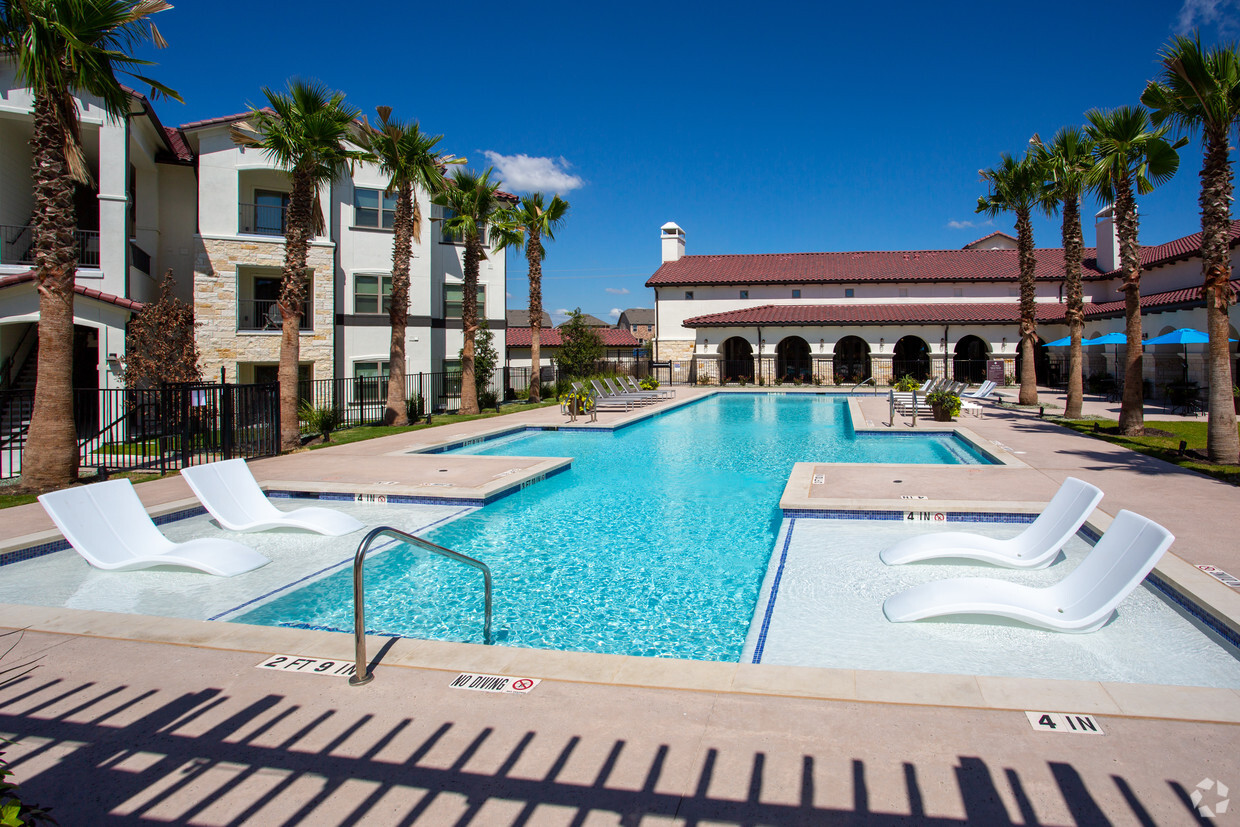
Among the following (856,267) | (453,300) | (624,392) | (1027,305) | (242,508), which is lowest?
(242,508)

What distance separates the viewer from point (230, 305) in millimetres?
22188

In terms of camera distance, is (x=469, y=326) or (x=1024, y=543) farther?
(x=469, y=326)

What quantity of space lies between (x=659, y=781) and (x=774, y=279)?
43.2m

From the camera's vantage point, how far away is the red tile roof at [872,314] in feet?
126

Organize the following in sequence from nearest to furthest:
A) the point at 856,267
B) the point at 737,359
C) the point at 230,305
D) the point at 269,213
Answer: the point at 230,305 → the point at 269,213 → the point at 856,267 → the point at 737,359

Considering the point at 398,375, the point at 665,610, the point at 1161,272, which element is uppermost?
the point at 1161,272

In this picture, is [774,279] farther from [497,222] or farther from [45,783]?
[45,783]

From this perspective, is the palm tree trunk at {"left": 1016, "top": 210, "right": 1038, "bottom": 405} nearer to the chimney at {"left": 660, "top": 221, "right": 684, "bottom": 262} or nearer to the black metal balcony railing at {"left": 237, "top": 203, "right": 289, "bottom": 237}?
the black metal balcony railing at {"left": 237, "top": 203, "right": 289, "bottom": 237}

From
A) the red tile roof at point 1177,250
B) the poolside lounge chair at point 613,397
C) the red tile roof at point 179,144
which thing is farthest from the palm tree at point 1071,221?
the red tile roof at point 179,144

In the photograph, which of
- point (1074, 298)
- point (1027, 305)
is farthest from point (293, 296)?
point (1027, 305)

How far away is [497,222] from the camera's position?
87.1 ft

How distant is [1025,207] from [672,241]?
27.1m

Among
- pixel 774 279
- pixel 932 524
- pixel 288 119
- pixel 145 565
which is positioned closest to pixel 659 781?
pixel 145 565

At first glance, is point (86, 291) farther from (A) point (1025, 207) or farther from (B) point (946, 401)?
(A) point (1025, 207)
